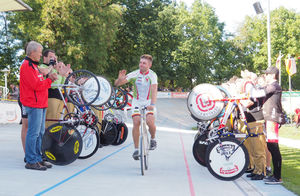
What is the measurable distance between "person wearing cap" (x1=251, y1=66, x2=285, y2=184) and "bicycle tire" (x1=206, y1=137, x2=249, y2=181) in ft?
1.57

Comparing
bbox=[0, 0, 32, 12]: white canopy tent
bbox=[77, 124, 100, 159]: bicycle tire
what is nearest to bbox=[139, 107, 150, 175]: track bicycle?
bbox=[77, 124, 100, 159]: bicycle tire

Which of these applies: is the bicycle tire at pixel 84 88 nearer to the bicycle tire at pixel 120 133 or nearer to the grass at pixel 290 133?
the bicycle tire at pixel 120 133

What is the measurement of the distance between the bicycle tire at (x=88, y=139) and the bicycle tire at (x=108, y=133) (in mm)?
2197

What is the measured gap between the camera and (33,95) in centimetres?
552

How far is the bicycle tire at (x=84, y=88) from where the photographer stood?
20.2 feet

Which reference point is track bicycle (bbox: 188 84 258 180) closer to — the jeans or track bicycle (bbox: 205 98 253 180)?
track bicycle (bbox: 205 98 253 180)

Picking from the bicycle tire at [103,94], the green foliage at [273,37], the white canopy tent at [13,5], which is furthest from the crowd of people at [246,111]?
the green foliage at [273,37]

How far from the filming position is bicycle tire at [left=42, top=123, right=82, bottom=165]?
19.3 feet

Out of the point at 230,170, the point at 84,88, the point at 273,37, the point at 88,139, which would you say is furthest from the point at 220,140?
the point at 273,37

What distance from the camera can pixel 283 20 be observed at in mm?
55188

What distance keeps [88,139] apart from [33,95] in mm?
1750

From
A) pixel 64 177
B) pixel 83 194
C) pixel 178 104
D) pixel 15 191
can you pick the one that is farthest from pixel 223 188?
pixel 178 104

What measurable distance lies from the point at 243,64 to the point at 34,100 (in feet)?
172

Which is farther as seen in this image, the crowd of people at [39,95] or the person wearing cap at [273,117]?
the crowd of people at [39,95]
